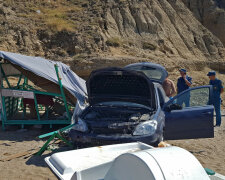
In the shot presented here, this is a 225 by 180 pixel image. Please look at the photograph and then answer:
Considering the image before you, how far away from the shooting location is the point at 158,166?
2334mm

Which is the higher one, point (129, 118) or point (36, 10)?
point (36, 10)

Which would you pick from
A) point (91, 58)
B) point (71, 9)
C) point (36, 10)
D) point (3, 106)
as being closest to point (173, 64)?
point (91, 58)

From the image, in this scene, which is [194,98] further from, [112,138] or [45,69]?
[45,69]

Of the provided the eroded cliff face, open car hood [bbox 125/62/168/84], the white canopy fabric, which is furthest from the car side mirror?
the eroded cliff face

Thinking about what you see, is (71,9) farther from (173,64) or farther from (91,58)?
(173,64)

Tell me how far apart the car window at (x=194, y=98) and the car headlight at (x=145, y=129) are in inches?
52.7

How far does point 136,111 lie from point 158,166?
3292 mm

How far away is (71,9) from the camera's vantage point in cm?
2509

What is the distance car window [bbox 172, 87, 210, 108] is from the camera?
6207 millimetres

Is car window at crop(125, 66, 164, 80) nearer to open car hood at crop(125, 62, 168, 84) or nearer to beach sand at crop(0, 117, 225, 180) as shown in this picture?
open car hood at crop(125, 62, 168, 84)

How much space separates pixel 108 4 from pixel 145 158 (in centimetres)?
2477

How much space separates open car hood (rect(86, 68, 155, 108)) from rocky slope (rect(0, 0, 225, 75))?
11944 millimetres

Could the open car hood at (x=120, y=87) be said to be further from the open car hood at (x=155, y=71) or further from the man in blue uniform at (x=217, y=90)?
the man in blue uniform at (x=217, y=90)

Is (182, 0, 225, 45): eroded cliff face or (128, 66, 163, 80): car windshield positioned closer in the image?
(128, 66, 163, 80): car windshield
